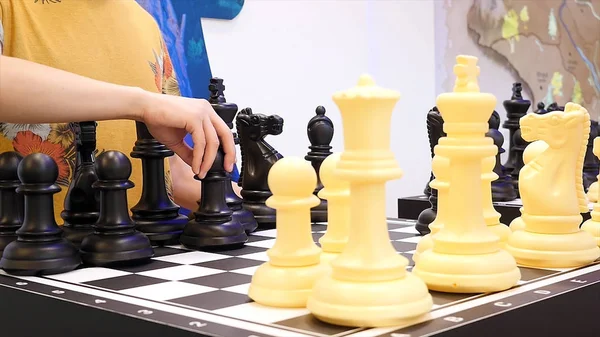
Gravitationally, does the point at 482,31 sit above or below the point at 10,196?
above

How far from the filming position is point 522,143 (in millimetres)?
2312

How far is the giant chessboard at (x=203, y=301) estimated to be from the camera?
0.85 metres

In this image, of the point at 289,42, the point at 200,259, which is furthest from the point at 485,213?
the point at 289,42

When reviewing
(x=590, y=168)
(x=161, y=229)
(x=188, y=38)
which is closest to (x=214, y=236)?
(x=161, y=229)

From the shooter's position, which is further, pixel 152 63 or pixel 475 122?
pixel 152 63

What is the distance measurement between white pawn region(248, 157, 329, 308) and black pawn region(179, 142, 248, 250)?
424 mm

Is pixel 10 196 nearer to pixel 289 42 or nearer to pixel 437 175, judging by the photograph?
pixel 437 175

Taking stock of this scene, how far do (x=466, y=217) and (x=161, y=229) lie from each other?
2.20 ft

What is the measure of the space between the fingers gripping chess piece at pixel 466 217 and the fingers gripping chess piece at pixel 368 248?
131mm

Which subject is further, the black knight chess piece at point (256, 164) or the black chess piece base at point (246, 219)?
the black knight chess piece at point (256, 164)

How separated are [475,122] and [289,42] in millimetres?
3196

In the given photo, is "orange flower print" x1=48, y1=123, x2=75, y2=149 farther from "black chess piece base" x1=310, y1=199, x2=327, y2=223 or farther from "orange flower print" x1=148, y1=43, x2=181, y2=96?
"black chess piece base" x1=310, y1=199, x2=327, y2=223

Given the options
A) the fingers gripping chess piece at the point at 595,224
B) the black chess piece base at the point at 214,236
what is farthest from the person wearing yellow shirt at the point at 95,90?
the fingers gripping chess piece at the point at 595,224

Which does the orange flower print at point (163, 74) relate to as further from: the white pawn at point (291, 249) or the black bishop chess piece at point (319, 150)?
the white pawn at point (291, 249)
